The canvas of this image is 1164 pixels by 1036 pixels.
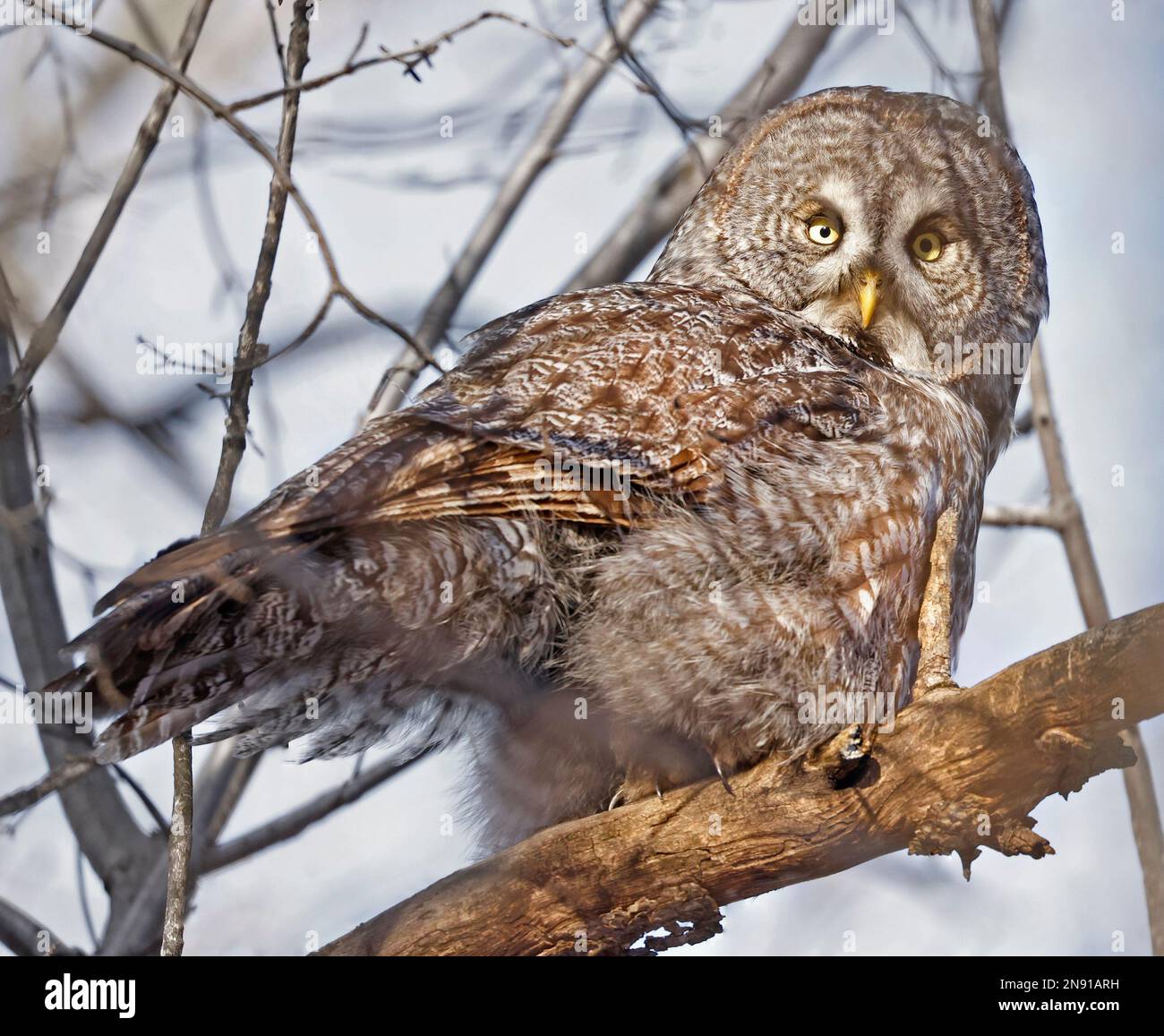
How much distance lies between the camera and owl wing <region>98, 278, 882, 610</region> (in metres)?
3.37

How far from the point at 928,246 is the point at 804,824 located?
2568 millimetres

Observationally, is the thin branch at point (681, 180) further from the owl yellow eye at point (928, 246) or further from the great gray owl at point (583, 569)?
the great gray owl at point (583, 569)

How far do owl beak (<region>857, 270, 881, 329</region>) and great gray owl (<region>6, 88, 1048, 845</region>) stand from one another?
0.74 ft

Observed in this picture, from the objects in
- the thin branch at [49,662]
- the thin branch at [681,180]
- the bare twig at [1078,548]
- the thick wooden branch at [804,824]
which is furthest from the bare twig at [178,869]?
the thin branch at [681,180]

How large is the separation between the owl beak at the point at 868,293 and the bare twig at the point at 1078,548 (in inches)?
26.4

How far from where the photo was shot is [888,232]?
16.2 ft

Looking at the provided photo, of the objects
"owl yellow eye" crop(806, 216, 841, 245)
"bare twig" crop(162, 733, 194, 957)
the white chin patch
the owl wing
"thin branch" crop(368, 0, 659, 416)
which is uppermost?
"thin branch" crop(368, 0, 659, 416)

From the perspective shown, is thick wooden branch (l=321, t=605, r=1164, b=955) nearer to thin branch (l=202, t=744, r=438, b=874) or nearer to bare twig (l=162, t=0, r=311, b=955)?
bare twig (l=162, t=0, r=311, b=955)

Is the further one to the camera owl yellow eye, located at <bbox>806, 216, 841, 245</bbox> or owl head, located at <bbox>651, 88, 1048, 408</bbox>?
owl yellow eye, located at <bbox>806, 216, 841, 245</bbox>

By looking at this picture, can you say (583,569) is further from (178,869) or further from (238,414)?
(178,869)

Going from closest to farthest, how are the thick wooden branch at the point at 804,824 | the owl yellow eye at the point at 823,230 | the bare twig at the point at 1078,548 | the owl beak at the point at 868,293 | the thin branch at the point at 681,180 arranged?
the thick wooden branch at the point at 804,824 → the bare twig at the point at 1078,548 → the owl beak at the point at 868,293 → the owl yellow eye at the point at 823,230 → the thin branch at the point at 681,180

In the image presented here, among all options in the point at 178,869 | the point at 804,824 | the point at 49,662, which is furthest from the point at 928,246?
the point at 49,662

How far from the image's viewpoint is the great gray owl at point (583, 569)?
3.18 m

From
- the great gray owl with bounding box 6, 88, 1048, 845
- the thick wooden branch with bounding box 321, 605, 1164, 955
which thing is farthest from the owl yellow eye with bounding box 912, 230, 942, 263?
the thick wooden branch with bounding box 321, 605, 1164, 955
